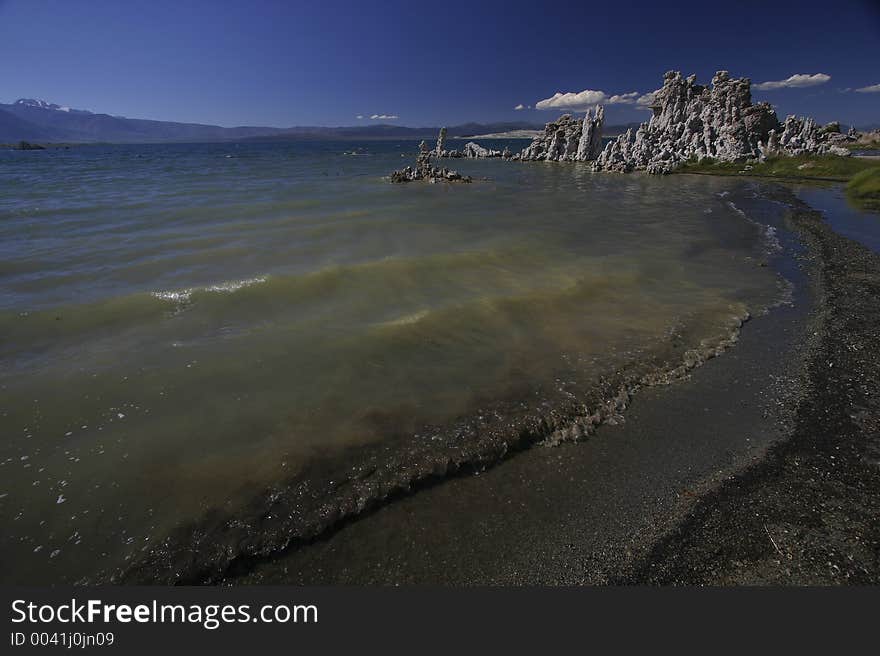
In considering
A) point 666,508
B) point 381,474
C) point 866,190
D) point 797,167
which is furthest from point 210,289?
point 797,167

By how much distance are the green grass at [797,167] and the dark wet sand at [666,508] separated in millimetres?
58292

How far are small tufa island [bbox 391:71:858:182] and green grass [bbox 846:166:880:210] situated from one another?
27.7 m

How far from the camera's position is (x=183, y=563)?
4.82 meters

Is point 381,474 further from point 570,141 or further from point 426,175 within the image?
point 570,141

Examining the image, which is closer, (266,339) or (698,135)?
(266,339)

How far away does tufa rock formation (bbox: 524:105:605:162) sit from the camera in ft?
277

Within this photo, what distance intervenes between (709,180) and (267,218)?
186 feet

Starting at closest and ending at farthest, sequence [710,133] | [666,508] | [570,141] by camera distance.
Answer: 1. [666,508]
2. [710,133]
3. [570,141]

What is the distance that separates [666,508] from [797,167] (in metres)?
72.4

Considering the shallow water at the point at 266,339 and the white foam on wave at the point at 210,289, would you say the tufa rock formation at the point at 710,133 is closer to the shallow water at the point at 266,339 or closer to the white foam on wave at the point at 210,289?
the shallow water at the point at 266,339

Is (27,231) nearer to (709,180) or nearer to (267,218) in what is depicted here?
(267,218)

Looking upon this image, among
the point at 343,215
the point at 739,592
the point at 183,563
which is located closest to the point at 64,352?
the point at 183,563

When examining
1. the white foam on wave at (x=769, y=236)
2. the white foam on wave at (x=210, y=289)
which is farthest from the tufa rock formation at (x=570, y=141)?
the white foam on wave at (x=210, y=289)

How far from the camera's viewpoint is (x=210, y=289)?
13438 millimetres
